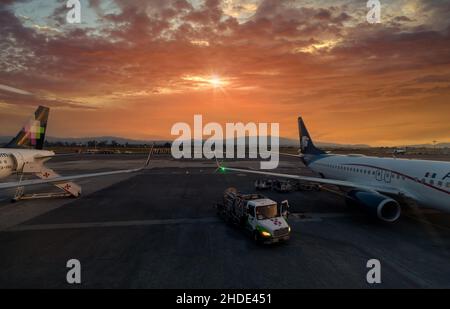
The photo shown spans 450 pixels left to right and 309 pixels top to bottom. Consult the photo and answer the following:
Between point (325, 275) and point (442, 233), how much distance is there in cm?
1173

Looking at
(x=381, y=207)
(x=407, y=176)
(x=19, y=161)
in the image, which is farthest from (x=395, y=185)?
(x=19, y=161)

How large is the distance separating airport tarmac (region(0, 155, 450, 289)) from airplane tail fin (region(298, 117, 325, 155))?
48.8 ft

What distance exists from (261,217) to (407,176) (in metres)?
12.6

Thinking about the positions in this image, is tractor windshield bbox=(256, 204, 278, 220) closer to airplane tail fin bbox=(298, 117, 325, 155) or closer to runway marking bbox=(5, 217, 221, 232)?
runway marking bbox=(5, 217, 221, 232)

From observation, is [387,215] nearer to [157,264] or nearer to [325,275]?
[325,275]

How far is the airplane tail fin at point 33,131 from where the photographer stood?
2978cm

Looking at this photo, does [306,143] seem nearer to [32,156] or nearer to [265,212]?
[265,212]

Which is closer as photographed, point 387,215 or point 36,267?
point 36,267

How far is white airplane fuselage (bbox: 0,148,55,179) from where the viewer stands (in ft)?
87.8
